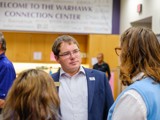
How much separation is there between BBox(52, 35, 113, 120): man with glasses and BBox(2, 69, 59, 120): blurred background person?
2.77 feet

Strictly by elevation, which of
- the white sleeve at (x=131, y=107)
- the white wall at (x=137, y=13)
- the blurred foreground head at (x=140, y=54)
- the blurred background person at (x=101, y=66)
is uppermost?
the white wall at (x=137, y=13)

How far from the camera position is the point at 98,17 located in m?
8.95

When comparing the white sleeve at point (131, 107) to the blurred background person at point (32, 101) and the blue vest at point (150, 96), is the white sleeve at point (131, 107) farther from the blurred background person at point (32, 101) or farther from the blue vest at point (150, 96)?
the blurred background person at point (32, 101)

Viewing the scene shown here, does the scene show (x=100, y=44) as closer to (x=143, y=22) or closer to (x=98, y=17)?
(x=98, y=17)

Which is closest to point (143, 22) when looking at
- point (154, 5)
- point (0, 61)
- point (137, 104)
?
point (154, 5)

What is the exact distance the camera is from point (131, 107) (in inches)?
48.4

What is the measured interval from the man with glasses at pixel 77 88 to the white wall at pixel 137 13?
440 cm

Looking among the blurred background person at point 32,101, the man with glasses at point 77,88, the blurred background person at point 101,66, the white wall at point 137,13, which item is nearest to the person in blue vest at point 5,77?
the man with glasses at point 77,88

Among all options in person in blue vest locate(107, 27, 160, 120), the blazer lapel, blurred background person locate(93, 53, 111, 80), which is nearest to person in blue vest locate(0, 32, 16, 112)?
the blazer lapel

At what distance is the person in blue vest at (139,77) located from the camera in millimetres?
1228

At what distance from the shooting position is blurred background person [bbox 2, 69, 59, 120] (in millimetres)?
1298

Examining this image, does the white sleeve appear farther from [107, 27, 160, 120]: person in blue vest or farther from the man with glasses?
the man with glasses

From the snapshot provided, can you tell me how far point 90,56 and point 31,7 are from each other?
7.30 ft

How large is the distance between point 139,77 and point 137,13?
6.76m
